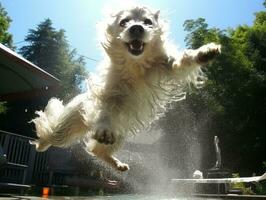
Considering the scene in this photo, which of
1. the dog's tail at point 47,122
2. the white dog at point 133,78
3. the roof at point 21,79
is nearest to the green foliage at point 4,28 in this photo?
→ the roof at point 21,79

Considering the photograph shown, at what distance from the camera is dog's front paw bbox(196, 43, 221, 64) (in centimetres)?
494

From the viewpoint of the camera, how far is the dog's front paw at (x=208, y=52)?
16.2 ft

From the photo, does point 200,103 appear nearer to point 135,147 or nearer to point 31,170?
point 135,147

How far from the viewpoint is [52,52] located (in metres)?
45.4

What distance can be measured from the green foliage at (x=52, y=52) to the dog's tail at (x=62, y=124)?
29.6 m

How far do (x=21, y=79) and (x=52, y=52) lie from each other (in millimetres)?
35387

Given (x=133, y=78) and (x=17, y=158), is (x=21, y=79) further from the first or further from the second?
(x=133, y=78)

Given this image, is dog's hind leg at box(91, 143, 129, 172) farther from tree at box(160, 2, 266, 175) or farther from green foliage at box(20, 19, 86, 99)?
green foliage at box(20, 19, 86, 99)

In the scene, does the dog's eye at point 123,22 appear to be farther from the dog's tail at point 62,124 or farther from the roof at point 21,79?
the roof at point 21,79

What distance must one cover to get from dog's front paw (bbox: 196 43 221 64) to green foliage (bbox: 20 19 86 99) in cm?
3188

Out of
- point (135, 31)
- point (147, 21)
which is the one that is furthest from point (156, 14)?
point (135, 31)

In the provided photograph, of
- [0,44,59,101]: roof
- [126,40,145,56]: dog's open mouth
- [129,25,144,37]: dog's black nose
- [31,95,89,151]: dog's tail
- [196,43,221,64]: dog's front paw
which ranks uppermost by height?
[0,44,59,101]: roof

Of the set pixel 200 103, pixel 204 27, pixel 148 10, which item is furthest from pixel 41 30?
pixel 148 10

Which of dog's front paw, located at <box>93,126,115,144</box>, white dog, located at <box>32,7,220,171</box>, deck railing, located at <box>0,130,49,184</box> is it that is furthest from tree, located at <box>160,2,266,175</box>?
dog's front paw, located at <box>93,126,115,144</box>
